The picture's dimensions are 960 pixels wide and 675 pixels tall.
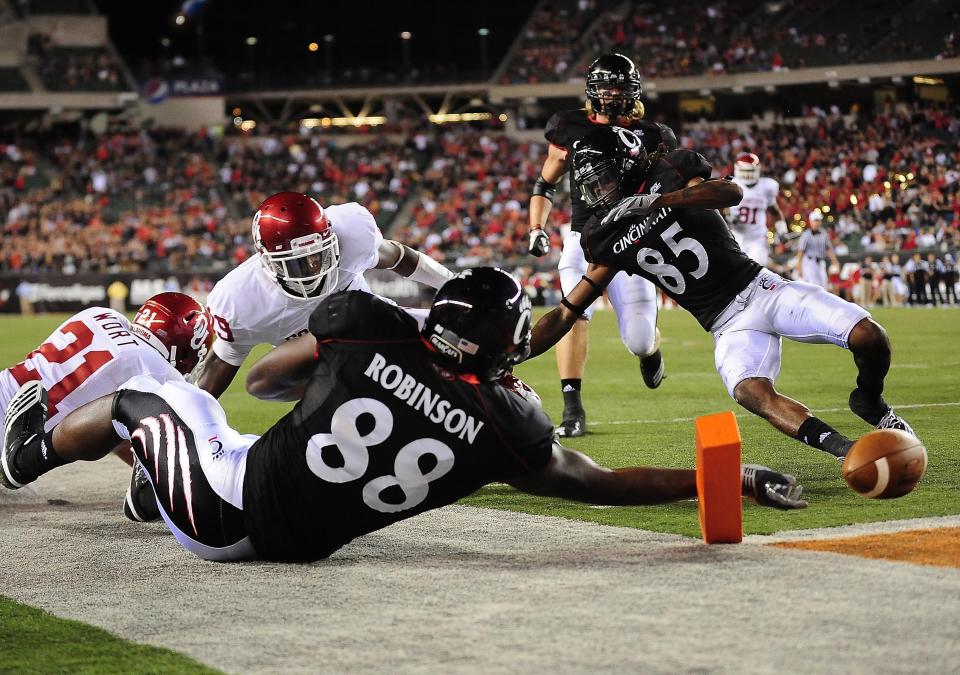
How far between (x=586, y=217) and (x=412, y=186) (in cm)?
3048

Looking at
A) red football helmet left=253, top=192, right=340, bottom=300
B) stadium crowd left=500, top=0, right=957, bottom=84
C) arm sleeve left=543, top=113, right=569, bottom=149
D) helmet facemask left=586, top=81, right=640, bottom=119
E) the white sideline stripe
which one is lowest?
the white sideline stripe

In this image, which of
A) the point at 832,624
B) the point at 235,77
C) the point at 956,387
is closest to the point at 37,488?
the point at 832,624

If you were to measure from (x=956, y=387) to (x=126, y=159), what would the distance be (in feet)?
109

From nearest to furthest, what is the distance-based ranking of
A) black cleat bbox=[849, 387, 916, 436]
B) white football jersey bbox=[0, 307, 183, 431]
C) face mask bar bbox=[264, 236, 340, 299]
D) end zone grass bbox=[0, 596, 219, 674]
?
end zone grass bbox=[0, 596, 219, 674], white football jersey bbox=[0, 307, 183, 431], face mask bar bbox=[264, 236, 340, 299], black cleat bbox=[849, 387, 916, 436]

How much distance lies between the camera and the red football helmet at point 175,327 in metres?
5.67

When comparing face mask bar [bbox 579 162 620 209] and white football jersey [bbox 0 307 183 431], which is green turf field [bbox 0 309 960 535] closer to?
face mask bar [bbox 579 162 620 209]

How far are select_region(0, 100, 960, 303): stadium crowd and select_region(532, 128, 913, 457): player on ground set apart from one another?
62.9 ft

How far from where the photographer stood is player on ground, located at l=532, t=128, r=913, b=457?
5754 millimetres

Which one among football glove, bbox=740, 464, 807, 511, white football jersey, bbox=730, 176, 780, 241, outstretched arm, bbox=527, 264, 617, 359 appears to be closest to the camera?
football glove, bbox=740, 464, 807, 511

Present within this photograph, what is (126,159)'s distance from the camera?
39094 mm

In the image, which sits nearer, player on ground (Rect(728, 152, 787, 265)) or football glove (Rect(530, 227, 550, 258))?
football glove (Rect(530, 227, 550, 258))

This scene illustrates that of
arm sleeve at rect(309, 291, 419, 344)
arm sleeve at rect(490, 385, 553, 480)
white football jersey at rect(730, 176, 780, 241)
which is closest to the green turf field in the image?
arm sleeve at rect(490, 385, 553, 480)

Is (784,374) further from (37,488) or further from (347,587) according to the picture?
(347,587)

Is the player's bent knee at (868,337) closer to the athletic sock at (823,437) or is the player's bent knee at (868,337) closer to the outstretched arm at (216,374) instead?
the athletic sock at (823,437)
